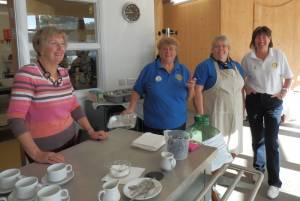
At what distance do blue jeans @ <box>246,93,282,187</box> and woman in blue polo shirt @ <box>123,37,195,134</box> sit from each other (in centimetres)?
71

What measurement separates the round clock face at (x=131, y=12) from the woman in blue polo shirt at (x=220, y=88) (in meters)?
1.30

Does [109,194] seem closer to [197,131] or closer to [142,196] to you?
[142,196]

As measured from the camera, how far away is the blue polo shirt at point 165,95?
192cm

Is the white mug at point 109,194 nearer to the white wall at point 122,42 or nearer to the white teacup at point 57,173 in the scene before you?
the white teacup at point 57,173

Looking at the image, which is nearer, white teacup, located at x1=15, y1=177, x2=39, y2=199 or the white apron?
white teacup, located at x1=15, y1=177, x2=39, y2=199

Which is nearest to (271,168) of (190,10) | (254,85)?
(254,85)

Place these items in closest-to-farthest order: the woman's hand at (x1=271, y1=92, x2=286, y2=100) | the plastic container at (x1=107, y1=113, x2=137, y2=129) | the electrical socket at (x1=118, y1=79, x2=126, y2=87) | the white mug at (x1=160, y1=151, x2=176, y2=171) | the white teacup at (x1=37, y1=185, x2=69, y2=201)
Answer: the white teacup at (x1=37, y1=185, x2=69, y2=201), the white mug at (x1=160, y1=151, x2=176, y2=171), the plastic container at (x1=107, y1=113, x2=137, y2=129), the woman's hand at (x1=271, y1=92, x2=286, y2=100), the electrical socket at (x1=118, y1=79, x2=126, y2=87)

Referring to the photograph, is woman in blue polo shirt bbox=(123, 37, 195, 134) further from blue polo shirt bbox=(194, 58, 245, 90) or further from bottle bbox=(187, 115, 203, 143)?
bottle bbox=(187, 115, 203, 143)

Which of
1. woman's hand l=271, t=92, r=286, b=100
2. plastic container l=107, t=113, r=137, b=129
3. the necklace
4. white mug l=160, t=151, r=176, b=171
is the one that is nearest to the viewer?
white mug l=160, t=151, r=176, b=171

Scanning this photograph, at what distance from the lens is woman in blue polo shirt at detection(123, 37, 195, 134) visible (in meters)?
1.92

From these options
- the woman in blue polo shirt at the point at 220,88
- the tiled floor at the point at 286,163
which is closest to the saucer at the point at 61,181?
the woman in blue polo shirt at the point at 220,88

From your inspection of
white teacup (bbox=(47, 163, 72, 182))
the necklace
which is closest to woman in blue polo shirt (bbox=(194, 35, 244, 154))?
the necklace

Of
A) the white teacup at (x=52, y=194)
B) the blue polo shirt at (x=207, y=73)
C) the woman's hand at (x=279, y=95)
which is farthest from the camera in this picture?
the woman's hand at (x=279, y=95)

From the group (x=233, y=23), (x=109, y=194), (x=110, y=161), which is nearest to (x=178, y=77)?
(x=110, y=161)
